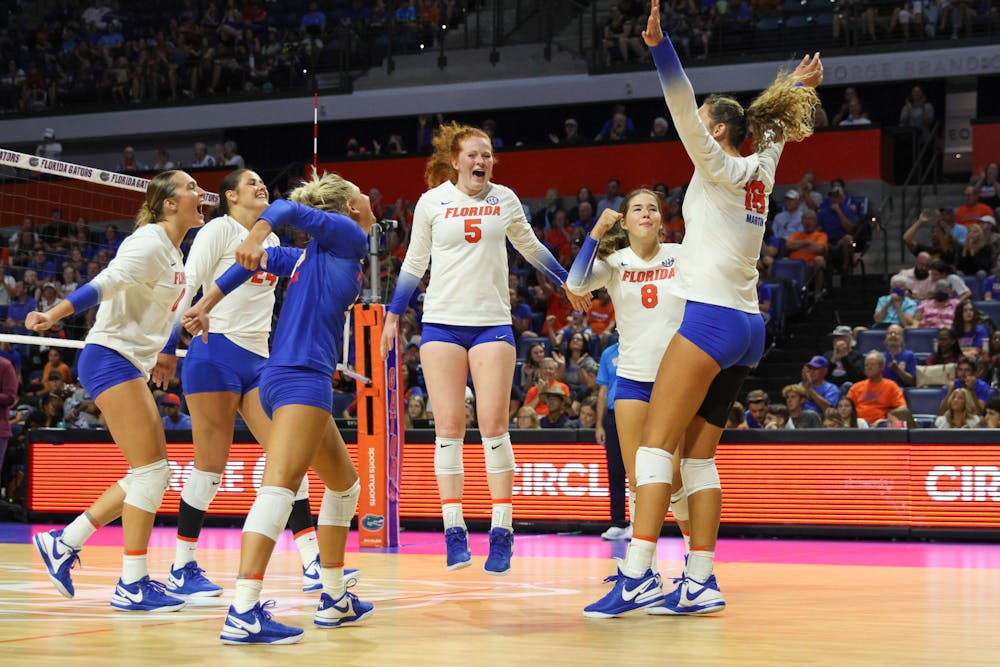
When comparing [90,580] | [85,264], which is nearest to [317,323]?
[90,580]

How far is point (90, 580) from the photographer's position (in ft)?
24.6

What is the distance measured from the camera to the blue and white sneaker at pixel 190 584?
6453 millimetres

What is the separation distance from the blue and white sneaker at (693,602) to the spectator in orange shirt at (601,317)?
890 cm

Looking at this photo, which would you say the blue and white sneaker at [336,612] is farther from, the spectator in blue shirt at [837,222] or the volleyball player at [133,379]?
the spectator in blue shirt at [837,222]

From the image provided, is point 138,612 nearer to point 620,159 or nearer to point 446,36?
point 620,159

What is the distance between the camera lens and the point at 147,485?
20.2 feet

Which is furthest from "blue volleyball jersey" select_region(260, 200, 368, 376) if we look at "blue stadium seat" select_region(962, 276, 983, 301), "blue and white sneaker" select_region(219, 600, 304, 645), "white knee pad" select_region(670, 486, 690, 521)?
"blue stadium seat" select_region(962, 276, 983, 301)

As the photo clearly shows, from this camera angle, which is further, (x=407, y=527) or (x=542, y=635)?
(x=407, y=527)

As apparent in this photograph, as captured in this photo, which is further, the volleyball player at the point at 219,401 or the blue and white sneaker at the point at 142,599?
the volleyball player at the point at 219,401

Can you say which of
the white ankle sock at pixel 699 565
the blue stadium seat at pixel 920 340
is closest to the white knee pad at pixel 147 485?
the white ankle sock at pixel 699 565

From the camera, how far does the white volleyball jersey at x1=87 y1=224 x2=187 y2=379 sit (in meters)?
6.10

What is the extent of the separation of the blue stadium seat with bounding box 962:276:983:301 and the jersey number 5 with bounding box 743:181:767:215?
9549 millimetres

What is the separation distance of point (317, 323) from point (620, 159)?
48.7 feet

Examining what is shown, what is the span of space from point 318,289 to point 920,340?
32.4 ft
